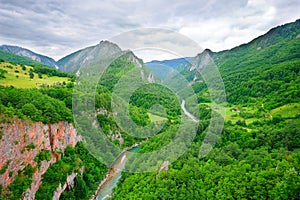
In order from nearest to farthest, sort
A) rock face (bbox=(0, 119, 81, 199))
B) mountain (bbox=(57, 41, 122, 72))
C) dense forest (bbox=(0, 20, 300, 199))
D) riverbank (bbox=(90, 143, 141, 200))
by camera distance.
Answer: rock face (bbox=(0, 119, 81, 199)) → dense forest (bbox=(0, 20, 300, 199)) → riverbank (bbox=(90, 143, 141, 200)) → mountain (bbox=(57, 41, 122, 72))

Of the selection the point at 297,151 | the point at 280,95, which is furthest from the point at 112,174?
the point at 280,95

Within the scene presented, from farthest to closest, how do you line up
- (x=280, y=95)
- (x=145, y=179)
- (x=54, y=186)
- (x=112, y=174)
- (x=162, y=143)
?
(x=280, y=95), (x=112, y=174), (x=162, y=143), (x=145, y=179), (x=54, y=186)

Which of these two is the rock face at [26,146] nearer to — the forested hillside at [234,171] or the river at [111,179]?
the river at [111,179]

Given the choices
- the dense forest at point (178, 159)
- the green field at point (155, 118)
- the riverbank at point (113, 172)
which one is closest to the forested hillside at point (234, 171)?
the dense forest at point (178, 159)

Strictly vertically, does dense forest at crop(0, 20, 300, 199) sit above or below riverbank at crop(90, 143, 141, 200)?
above

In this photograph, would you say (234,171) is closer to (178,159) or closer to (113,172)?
(178,159)

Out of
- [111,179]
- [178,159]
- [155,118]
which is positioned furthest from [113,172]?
[155,118]

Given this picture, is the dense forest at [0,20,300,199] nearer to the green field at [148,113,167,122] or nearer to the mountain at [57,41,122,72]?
the green field at [148,113,167,122]

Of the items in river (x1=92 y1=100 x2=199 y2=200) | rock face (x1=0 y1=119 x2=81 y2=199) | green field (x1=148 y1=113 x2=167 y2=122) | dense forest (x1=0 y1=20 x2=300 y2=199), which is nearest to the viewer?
rock face (x1=0 y1=119 x2=81 y2=199)

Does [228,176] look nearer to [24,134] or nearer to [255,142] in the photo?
[255,142]

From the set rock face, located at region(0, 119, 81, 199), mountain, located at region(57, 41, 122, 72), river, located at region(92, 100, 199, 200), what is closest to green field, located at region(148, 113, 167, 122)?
river, located at region(92, 100, 199, 200)
